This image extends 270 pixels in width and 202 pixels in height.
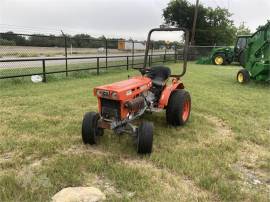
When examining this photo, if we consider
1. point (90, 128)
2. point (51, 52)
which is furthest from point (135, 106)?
point (51, 52)

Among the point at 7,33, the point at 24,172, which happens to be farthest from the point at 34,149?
the point at 7,33

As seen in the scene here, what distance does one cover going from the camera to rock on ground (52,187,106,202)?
2.88 m

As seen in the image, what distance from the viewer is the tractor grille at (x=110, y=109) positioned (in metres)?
4.12

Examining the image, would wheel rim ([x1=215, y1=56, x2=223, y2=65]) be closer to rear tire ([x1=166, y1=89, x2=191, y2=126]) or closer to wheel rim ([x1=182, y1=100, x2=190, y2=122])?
wheel rim ([x1=182, y1=100, x2=190, y2=122])

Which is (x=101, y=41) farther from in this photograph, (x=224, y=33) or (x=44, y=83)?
(x=224, y=33)

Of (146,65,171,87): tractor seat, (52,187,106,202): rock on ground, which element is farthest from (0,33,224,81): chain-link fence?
(52,187,106,202): rock on ground

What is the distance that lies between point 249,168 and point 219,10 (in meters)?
31.2

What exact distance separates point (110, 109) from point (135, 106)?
369mm

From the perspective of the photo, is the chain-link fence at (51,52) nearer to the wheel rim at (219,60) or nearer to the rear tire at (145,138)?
the rear tire at (145,138)

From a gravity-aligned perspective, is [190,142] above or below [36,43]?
below

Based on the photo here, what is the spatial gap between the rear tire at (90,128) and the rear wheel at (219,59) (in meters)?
18.8

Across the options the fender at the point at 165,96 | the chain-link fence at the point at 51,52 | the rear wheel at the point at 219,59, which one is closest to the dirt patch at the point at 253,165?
the fender at the point at 165,96

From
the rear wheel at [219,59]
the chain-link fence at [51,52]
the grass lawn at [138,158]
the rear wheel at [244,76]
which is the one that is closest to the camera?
the grass lawn at [138,158]

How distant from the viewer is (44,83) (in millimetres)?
9734
